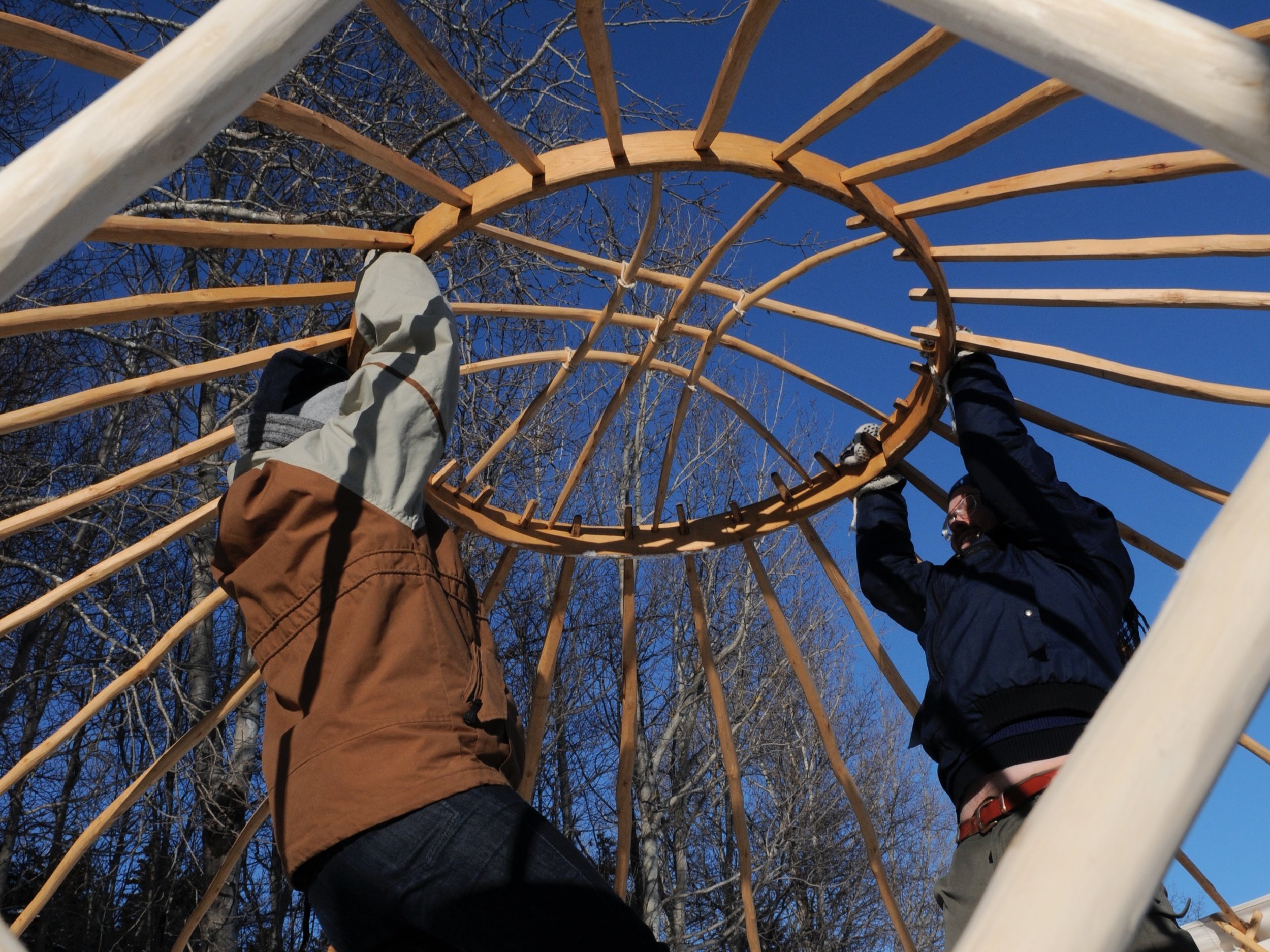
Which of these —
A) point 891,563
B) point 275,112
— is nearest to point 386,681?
point 275,112

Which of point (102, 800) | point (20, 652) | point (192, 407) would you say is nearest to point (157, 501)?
point (192, 407)

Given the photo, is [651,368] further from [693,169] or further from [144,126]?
[144,126]

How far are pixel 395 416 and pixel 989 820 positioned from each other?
2.19 metres

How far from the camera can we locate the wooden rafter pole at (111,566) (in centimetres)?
400

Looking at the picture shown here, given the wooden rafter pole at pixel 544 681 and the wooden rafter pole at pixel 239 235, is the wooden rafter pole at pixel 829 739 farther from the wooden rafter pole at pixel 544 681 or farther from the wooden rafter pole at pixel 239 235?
the wooden rafter pole at pixel 239 235

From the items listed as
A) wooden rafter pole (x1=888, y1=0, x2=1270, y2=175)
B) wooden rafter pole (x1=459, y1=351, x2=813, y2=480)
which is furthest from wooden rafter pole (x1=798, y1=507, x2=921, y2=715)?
wooden rafter pole (x1=888, y1=0, x2=1270, y2=175)

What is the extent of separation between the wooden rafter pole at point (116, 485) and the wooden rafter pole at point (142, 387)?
243mm

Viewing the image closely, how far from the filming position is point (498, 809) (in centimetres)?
228

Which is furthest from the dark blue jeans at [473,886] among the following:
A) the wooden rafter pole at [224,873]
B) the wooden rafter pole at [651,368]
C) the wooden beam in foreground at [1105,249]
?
the wooden rafter pole at [224,873]

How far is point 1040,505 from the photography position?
3613 mm

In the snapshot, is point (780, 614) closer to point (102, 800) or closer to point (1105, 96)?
point (1105, 96)

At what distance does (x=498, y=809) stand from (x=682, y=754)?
11.5 metres

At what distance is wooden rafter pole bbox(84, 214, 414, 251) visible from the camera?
299 centimetres

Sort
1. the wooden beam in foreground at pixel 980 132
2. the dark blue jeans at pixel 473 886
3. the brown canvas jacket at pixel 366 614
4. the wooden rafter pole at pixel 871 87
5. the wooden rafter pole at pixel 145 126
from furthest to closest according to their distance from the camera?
1. the wooden beam in foreground at pixel 980 132
2. the wooden rafter pole at pixel 871 87
3. the brown canvas jacket at pixel 366 614
4. the dark blue jeans at pixel 473 886
5. the wooden rafter pole at pixel 145 126
